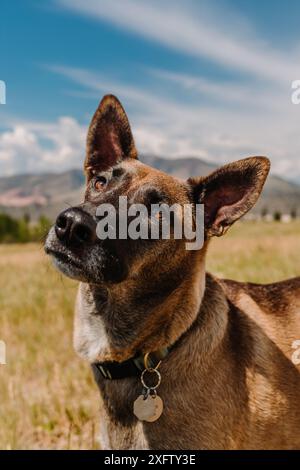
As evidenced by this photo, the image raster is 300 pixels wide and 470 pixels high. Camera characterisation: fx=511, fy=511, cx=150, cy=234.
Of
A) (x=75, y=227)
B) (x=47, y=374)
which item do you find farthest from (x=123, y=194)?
(x=47, y=374)

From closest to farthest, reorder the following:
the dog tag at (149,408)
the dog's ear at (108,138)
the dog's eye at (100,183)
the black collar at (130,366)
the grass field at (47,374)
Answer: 1. the dog tag at (149,408)
2. the black collar at (130,366)
3. the dog's eye at (100,183)
4. the dog's ear at (108,138)
5. the grass field at (47,374)

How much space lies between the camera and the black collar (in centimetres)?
417

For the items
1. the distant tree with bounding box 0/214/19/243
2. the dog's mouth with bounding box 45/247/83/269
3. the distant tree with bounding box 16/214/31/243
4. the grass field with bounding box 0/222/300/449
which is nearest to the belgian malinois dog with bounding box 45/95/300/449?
the dog's mouth with bounding box 45/247/83/269

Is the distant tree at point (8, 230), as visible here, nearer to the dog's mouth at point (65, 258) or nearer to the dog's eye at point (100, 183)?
the dog's eye at point (100, 183)

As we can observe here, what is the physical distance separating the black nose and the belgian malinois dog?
0.03 feet

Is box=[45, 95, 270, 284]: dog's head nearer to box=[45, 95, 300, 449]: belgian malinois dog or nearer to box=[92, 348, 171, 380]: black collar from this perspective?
box=[45, 95, 300, 449]: belgian malinois dog

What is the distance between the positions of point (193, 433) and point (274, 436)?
2.73 ft

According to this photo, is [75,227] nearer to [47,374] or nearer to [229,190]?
[229,190]

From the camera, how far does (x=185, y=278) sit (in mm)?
4254

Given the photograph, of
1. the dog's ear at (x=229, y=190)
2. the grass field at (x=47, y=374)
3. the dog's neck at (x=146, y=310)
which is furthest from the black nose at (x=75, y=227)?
the dog's ear at (x=229, y=190)

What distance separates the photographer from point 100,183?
179 inches

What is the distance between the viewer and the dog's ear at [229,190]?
4262mm

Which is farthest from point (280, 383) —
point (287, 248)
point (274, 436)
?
point (287, 248)

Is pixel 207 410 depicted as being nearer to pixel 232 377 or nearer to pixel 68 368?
pixel 232 377
